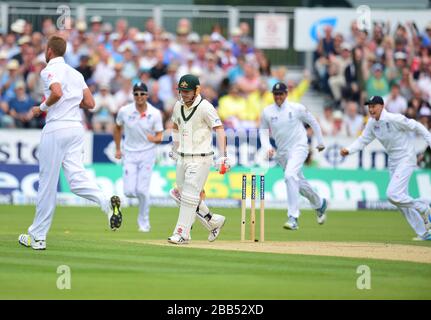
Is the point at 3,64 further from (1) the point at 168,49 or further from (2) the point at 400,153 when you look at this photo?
(2) the point at 400,153

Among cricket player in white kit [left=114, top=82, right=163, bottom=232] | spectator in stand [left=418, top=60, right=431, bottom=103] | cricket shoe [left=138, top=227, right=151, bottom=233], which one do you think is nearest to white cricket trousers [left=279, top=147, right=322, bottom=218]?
cricket player in white kit [left=114, top=82, right=163, bottom=232]

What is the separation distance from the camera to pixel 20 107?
28438mm

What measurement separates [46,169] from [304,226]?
28.7 feet

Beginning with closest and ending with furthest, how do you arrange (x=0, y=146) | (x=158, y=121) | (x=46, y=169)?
1. (x=46, y=169)
2. (x=158, y=121)
3. (x=0, y=146)

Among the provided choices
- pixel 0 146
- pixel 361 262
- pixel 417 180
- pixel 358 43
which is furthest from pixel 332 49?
pixel 361 262

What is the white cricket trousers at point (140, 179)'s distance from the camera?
20.2 m

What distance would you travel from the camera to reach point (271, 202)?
2783 centimetres

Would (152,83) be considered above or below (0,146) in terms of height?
above

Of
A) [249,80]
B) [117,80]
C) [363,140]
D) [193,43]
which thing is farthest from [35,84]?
[363,140]

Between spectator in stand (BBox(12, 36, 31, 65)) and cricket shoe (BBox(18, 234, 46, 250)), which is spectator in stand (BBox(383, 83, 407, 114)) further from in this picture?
cricket shoe (BBox(18, 234, 46, 250))

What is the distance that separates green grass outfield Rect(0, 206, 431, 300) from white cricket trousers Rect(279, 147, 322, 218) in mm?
1757

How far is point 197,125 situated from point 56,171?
225cm

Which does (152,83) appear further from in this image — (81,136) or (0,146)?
(81,136)

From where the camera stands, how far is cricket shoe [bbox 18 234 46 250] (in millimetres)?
15039
